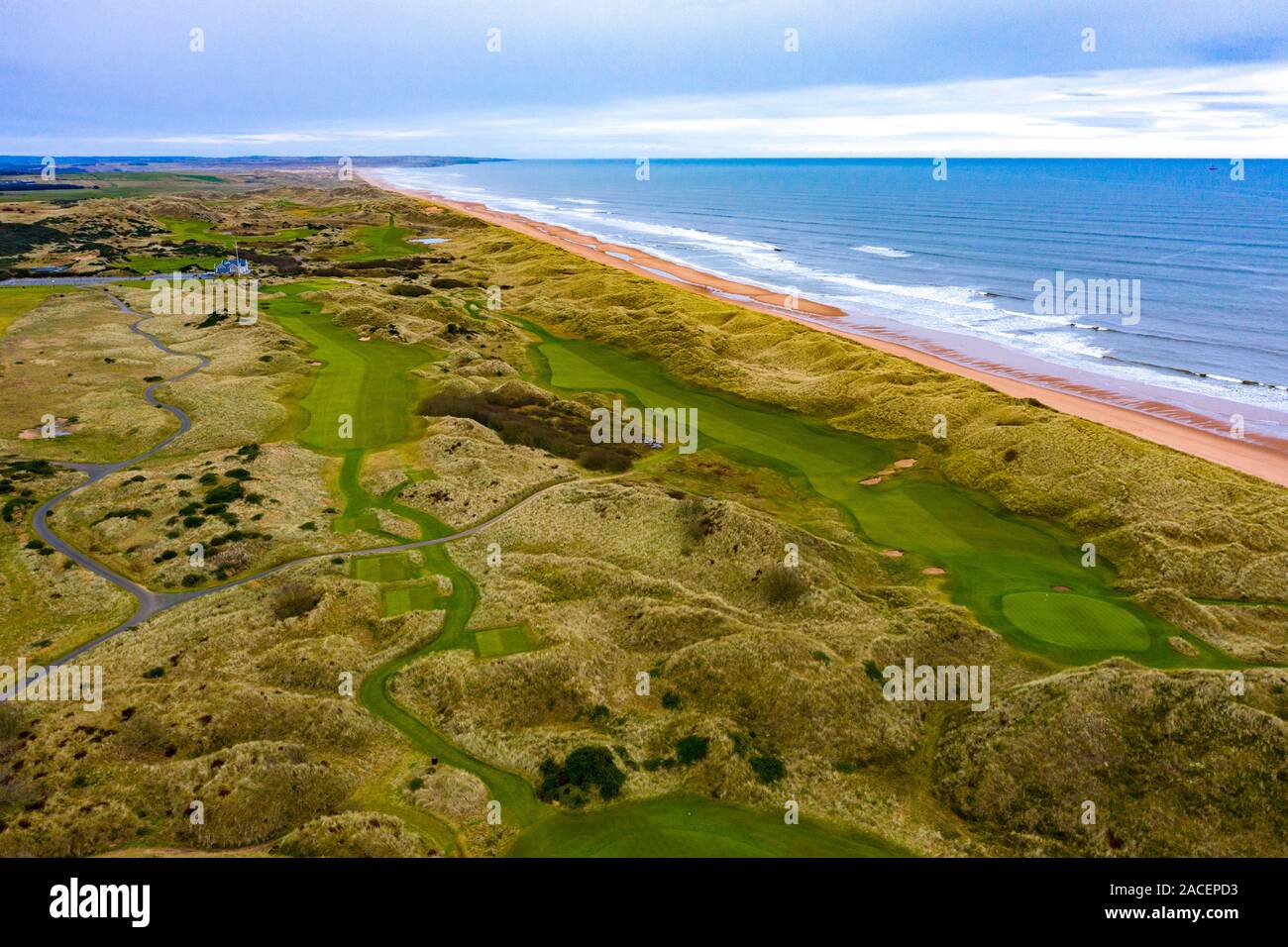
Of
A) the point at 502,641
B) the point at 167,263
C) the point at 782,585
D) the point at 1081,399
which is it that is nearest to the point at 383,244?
the point at 167,263

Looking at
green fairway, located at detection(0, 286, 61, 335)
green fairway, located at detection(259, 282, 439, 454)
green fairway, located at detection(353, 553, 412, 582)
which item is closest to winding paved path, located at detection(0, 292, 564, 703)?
green fairway, located at detection(353, 553, 412, 582)

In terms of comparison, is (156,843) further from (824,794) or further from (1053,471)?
(1053,471)

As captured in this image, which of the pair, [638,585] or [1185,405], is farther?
[1185,405]

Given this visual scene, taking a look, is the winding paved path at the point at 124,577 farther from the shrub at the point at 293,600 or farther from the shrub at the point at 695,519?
the shrub at the point at 695,519

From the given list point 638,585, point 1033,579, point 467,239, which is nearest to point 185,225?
point 467,239

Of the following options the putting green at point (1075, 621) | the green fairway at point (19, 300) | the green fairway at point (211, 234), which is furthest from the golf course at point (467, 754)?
the green fairway at point (211, 234)

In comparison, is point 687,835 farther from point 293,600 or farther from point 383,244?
point 383,244
